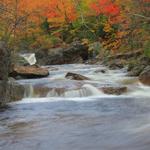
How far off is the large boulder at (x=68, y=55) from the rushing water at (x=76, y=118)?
52.6 feet

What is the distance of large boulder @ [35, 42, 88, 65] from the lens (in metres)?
35.7

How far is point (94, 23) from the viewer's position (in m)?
37.3

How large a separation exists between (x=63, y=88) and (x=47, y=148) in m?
8.64

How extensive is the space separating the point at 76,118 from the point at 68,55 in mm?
23921

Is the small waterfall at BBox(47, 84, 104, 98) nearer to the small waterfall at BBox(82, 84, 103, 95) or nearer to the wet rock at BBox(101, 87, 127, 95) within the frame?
the small waterfall at BBox(82, 84, 103, 95)

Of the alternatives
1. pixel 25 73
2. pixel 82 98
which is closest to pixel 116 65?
pixel 25 73

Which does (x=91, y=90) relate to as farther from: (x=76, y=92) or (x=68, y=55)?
(x=68, y=55)

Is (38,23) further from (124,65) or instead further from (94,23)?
(124,65)

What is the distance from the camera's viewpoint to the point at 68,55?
35875 mm

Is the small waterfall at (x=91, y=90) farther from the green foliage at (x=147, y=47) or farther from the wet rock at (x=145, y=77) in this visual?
the green foliage at (x=147, y=47)

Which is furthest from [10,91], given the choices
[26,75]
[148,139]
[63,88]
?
[148,139]

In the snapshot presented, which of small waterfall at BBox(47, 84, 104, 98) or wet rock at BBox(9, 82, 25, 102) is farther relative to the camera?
small waterfall at BBox(47, 84, 104, 98)

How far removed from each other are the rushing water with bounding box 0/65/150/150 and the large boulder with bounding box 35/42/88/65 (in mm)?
16029

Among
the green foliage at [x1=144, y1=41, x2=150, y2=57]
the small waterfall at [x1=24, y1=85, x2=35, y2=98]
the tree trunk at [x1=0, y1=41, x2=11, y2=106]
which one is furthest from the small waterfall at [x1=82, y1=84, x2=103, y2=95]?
the green foliage at [x1=144, y1=41, x2=150, y2=57]
